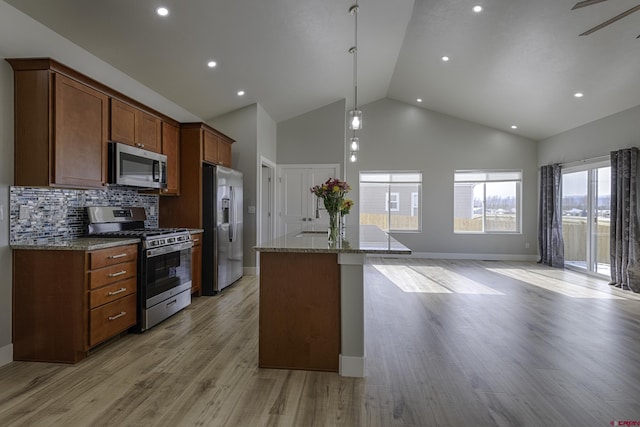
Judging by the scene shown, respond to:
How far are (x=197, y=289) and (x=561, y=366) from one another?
3850 millimetres

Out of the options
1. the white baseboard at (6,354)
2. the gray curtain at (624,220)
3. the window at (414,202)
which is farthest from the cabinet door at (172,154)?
the gray curtain at (624,220)

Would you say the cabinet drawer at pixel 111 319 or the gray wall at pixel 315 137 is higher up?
the gray wall at pixel 315 137

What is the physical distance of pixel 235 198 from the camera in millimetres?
5055

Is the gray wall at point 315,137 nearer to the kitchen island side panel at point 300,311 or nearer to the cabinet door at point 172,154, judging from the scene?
the cabinet door at point 172,154

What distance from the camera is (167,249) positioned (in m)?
3.45

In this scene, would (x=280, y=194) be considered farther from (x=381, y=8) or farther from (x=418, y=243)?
(x=381, y=8)

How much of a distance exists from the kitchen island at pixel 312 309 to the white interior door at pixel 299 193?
447 cm

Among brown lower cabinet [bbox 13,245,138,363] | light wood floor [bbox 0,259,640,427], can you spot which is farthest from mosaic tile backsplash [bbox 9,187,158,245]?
light wood floor [bbox 0,259,640,427]

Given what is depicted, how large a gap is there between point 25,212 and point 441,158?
739 cm

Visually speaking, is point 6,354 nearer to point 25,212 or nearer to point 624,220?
point 25,212

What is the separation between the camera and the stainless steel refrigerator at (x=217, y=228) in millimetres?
4476

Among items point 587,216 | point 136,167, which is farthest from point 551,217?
point 136,167

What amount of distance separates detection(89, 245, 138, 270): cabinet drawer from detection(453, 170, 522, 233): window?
22.3ft

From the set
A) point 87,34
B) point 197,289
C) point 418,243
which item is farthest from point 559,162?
point 87,34
